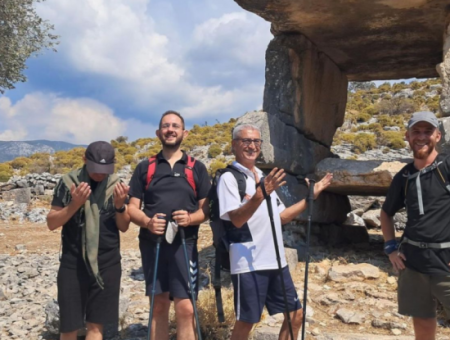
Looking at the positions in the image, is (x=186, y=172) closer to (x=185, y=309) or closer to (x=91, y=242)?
(x=91, y=242)

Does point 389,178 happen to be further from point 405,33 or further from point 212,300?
point 212,300

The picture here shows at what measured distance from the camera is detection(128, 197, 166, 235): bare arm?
13.1 feet

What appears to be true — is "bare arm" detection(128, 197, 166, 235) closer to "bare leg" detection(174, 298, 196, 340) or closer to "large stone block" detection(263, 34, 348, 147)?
"bare leg" detection(174, 298, 196, 340)

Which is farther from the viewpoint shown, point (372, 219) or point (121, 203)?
point (372, 219)

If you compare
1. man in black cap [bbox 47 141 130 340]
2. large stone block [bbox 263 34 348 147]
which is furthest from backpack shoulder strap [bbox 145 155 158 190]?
large stone block [bbox 263 34 348 147]

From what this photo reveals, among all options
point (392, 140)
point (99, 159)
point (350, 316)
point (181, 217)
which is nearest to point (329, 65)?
point (350, 316)

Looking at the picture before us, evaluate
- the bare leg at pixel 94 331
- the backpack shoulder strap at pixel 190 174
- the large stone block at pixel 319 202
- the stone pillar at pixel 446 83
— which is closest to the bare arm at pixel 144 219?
the backpack shoulder strap at pixel 190 174

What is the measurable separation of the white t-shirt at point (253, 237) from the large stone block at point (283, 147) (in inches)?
133

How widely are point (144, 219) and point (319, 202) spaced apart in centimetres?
479

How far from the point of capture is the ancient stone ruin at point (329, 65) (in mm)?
6699

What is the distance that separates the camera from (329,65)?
341 inches

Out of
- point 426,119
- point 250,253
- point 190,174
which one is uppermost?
point 426,119

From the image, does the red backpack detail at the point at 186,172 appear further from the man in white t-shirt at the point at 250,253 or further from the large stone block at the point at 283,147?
the large stone block at the point at 283,147

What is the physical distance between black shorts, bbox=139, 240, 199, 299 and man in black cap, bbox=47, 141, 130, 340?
308mm
